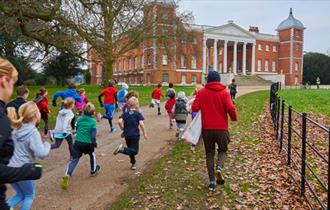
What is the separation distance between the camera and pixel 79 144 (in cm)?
654

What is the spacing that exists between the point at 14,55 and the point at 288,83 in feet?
201

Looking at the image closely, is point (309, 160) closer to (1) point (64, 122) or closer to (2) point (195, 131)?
(2) point (195, 131)

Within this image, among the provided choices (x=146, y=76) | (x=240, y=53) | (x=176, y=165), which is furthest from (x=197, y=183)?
(x=240, y=53)

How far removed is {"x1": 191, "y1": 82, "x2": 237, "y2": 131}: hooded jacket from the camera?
605 cm

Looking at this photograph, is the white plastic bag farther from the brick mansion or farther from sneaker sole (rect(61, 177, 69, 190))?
the brick mansion

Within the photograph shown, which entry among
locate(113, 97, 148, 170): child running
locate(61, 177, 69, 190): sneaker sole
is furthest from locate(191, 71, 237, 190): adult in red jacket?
locate(61, 177, 69, 190): sneaker sole

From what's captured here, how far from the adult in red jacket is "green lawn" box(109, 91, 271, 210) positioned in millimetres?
405

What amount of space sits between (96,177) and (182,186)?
1.78 m

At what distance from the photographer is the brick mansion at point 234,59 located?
6475 cm

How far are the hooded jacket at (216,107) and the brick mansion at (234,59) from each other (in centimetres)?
5566

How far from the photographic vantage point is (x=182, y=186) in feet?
20.9

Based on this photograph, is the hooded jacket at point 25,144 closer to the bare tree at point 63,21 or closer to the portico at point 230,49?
the bare tree at point 63,21

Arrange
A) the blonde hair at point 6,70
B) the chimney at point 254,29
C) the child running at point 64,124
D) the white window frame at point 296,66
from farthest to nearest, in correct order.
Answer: the chimney at point 254,29 < the white window frame at point 296,66 < the child running at point 64,124 < the blonde hair at point 6,70

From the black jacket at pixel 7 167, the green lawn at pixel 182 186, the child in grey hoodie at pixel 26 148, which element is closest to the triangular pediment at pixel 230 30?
the green lawn at pixel 182 186
